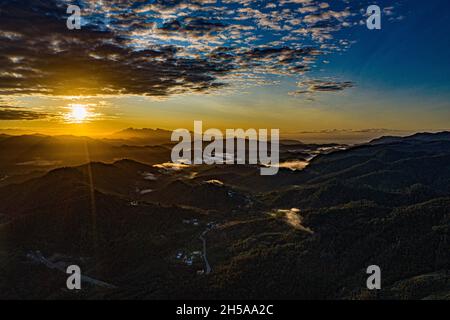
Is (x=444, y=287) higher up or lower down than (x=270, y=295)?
higher up

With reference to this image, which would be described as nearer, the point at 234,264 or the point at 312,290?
the point at 312,290

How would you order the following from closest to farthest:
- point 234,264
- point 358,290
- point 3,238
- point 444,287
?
1. point 444,287
2. point 358,290
3. point 234,264
4. point 3,238
